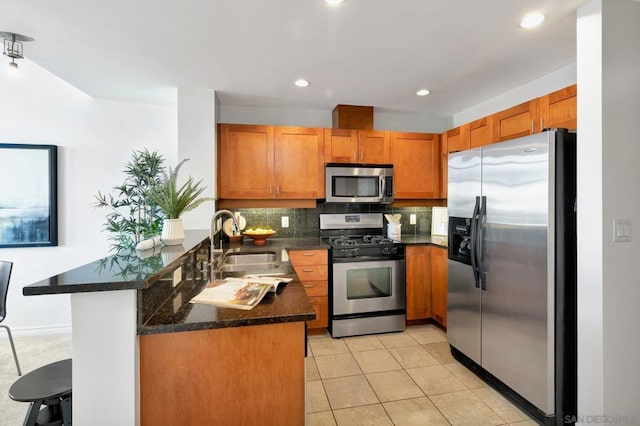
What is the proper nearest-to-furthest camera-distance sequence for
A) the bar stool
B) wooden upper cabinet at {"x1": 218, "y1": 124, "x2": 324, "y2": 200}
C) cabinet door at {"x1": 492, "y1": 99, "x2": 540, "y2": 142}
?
1. the bar stool
2. cabinet door at {"x1": 492, "y1": 99, "x2": 540, "y2": 142}
3. wooden upper cabinet at {"x1": 218, "y1": 124, "x2": 324, "y2": 200}

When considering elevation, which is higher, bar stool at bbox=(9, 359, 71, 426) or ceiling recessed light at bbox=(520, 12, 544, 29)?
ceiling recessed light at bbox=(520, 12, 544, 29)

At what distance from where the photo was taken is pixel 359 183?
3.55m

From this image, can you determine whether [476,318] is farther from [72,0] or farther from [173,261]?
[72,0]

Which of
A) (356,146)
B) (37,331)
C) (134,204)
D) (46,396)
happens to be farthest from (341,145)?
(37,331)

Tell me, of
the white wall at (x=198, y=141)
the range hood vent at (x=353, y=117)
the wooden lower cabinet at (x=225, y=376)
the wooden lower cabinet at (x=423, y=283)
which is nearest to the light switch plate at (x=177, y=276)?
the wooden lower cabinet at (x=225, y=376)

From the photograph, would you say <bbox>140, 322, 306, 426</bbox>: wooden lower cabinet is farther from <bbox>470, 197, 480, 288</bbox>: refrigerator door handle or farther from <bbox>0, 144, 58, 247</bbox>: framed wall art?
<bbox>0, 144, 58, 247</bbox>: framed wall art

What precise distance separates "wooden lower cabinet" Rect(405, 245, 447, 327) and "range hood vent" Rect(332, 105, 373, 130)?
57.4 inches

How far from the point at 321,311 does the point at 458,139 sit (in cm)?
233

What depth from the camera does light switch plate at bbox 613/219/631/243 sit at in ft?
5.51

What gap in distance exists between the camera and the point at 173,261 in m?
1.45

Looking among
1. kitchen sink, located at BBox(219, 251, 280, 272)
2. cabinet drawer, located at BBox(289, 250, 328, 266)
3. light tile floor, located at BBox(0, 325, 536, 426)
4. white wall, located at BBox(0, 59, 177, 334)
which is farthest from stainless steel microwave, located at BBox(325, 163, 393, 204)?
white wall, located at BBox(0, 59, 177, 334)

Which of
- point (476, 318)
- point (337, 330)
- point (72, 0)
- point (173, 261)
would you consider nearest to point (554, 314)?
point (476, 318)

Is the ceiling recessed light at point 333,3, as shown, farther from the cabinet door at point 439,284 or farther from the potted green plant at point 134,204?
the cabinet door at point 439,284

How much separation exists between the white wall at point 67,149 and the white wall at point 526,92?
352 centimetres
